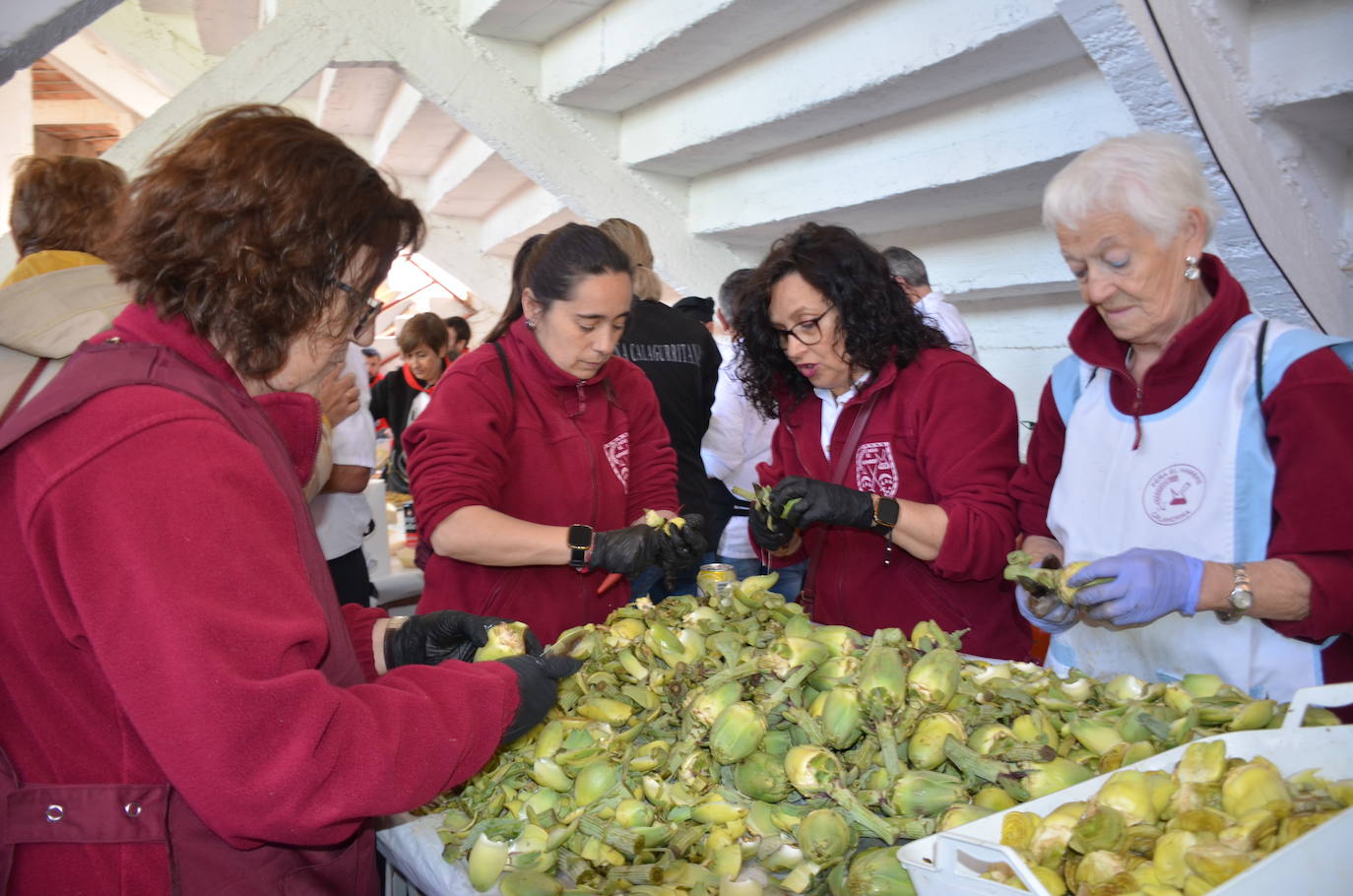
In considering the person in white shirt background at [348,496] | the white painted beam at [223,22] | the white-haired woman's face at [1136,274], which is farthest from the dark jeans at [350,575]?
the white painted beam at [223,22]

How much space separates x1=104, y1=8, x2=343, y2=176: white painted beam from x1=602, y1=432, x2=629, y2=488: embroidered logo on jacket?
7.26ft

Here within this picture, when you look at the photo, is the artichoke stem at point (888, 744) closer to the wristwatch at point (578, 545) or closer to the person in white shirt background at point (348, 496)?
the wristwatch at point (578, 545)

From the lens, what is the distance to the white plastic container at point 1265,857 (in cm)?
102

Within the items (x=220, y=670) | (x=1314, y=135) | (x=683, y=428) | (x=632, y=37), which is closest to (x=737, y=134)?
(x=632, y=37)

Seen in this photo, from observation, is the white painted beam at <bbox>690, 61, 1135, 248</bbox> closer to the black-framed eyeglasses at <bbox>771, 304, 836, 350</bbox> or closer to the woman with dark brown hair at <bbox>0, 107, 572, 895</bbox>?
the black-framed eyeglasses at <bbox>771, 304, 836, 350</bbox>

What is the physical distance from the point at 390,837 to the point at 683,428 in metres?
2.22

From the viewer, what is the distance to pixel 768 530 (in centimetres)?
248

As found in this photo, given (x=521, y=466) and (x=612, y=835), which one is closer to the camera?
(x=612, y=835)

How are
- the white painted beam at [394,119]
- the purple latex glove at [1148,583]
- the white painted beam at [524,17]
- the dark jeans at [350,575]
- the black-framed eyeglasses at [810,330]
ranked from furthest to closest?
the white painted beam at [394,119]
the white painted beam at [524,17]
the dark jeans at [350,575]
the black-framed eyeglasses at [810,330]
the purple latex glove at [1148,583]

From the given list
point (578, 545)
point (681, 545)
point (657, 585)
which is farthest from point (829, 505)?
point (657, 585)

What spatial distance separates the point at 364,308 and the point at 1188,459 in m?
1.51

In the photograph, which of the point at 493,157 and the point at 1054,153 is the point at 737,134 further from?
the point at 493,157

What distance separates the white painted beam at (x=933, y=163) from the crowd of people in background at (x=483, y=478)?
806 millimetres

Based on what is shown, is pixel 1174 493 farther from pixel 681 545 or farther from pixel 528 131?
pixel 528 131
